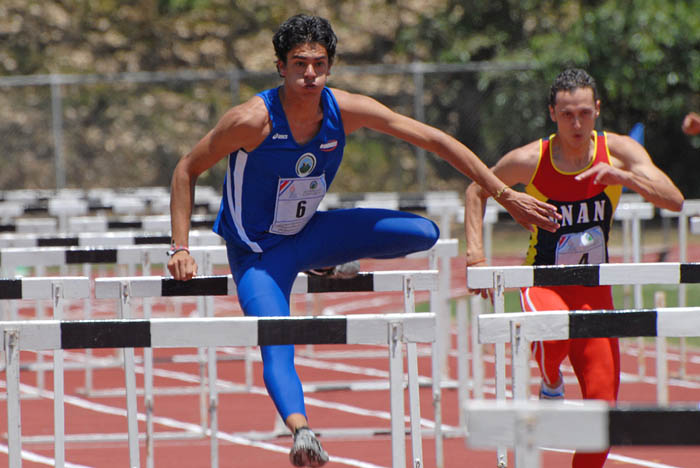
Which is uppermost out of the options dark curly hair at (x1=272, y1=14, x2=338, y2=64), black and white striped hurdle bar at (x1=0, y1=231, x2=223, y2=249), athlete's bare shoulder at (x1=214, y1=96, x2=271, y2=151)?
dark curly hair at (x1=272, y1=14, x2=338, y2=64)

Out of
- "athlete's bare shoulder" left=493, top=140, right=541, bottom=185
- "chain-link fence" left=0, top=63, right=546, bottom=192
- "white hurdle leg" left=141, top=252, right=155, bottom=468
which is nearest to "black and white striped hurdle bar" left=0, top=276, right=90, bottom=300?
"white hurdle leg" left=141, top=252, right=155, bottom=468

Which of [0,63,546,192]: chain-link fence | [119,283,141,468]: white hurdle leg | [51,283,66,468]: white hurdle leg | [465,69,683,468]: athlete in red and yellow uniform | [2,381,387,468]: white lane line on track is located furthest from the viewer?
[0,63,546,192]: chain-link fence

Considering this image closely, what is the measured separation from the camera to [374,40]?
22.2 metres

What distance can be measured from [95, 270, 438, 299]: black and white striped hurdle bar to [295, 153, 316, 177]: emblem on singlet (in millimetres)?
539

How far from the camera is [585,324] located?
3.59 m

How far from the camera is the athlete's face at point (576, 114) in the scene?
5238 millimetres

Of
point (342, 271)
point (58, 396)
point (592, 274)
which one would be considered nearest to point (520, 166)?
point (592, 274)

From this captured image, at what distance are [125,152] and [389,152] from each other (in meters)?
4.47

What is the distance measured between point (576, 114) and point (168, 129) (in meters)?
15.3

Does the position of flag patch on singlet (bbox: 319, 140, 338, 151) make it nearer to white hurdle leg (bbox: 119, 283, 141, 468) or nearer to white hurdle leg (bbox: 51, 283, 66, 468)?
white hurdle leg (bbox: 119, 283, 141, 468)

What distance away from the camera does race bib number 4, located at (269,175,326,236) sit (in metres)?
4.64

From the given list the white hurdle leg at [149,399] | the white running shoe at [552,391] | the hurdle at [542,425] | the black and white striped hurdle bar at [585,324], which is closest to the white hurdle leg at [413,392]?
the black and white striped hurdle bar at [585,324]

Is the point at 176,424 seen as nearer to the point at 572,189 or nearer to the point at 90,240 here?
the point at 90,240

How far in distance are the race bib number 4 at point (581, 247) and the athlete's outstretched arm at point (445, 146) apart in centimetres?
71
